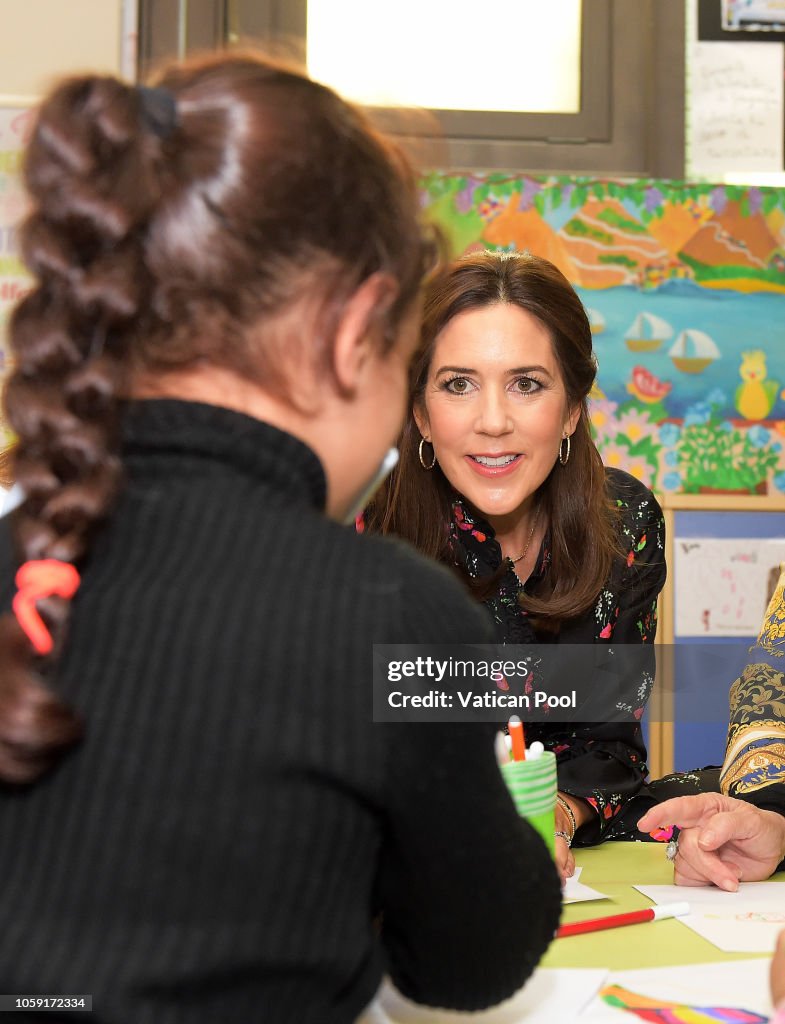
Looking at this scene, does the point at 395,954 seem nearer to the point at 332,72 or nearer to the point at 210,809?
the point at 210,809

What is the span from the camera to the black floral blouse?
4.58ft

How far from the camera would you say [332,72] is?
282 cm

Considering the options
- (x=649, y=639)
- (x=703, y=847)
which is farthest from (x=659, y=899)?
(x=649, y=639)

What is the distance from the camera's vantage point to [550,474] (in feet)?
5.49

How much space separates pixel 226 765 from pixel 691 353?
7.85 feet

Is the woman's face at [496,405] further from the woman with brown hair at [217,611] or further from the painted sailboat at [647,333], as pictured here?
the painted sailboat at [647,333]

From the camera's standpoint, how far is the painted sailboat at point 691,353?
2.72m

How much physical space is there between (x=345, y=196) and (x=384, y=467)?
0.17 meters

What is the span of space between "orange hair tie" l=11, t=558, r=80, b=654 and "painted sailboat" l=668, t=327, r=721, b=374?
2.36 m

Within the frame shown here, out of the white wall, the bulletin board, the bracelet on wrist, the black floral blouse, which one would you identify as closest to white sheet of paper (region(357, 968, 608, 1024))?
the bracelet on wrist

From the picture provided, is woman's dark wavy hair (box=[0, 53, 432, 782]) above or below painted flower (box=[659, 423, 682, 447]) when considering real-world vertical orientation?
above

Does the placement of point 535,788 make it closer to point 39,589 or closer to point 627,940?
point 627,940

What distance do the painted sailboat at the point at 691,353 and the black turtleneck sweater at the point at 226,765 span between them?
89.1 inches

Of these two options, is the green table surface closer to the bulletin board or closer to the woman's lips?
the woman's lips
